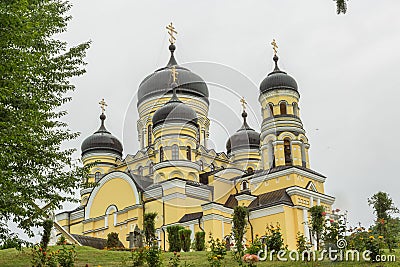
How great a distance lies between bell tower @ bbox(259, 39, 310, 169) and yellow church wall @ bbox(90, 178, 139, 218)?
739 cm

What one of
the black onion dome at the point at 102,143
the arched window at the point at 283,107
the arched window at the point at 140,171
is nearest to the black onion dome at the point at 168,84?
the black onion dome at the point at 102,143

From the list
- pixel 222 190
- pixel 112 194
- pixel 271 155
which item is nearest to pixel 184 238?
pixel 271 155

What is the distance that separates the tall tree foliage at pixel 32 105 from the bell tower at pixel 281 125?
54.4 ft

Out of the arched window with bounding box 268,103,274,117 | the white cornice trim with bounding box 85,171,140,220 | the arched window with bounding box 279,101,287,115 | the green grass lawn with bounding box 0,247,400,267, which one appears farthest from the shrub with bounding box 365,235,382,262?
the white cornice trim with bounding box 85,171,140,220

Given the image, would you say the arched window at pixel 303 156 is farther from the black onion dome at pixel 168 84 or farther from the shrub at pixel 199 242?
the shrub at pixel 199 242

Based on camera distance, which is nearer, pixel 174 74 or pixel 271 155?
pixel 271 155

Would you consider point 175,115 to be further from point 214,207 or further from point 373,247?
point 373,247

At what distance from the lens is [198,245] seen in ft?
61.2

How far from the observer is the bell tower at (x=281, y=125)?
2680cm

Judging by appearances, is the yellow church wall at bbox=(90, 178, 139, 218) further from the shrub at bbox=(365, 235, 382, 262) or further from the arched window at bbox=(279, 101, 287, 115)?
the shrub at bbox=(365, 235, 382, 262)

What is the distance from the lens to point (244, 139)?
36.5 metres

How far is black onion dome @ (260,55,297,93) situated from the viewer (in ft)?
90.9

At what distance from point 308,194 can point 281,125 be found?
3713 mm

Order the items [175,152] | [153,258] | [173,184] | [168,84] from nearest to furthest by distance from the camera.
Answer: [153,258]
[173,184]
[175,152]
[168,84]
